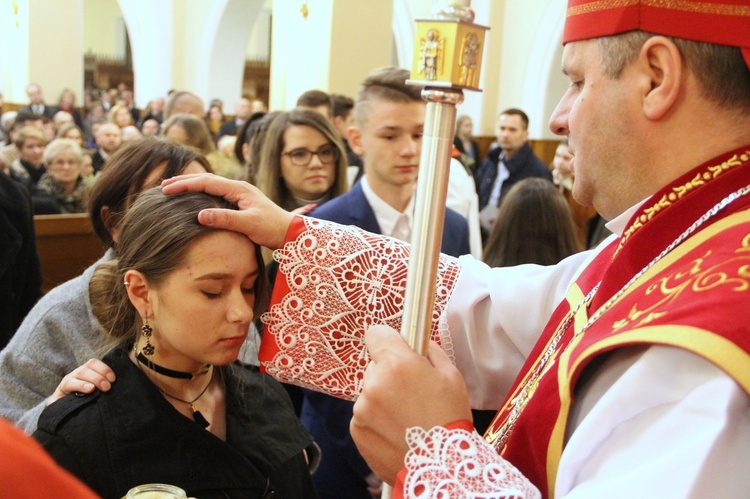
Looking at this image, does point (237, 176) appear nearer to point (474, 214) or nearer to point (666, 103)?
point (474, 214)

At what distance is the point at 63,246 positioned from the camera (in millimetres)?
5051

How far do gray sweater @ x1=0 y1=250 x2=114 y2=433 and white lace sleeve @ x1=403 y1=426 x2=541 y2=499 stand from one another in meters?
1.10

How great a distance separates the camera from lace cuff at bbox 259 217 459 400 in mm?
1701

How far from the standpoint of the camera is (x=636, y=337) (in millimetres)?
1015

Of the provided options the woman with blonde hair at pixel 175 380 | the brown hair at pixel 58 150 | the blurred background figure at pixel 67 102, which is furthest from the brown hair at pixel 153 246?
the blurred background figure at pixel 67 102

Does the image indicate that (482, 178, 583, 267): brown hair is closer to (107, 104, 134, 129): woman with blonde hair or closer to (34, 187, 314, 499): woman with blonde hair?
(34, 187, 314, 499): woman with blonde hair

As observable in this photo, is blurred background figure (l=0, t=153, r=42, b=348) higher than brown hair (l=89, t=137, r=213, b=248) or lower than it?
lower

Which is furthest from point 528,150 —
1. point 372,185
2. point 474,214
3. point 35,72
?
point 35,72

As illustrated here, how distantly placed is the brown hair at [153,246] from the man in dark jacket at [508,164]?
4553 millimetres

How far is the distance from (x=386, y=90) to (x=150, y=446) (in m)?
1.88

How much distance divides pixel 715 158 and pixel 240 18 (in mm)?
12625

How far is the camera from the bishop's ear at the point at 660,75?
1.15 metres

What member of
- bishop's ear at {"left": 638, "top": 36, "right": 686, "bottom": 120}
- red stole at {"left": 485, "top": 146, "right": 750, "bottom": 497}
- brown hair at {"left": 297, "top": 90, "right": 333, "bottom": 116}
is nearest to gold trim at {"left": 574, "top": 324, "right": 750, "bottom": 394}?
red stole at {"left": 485, "top": 146, "right": 750, "bottom": 497}

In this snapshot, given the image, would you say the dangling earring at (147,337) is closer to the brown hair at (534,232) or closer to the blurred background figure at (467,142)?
the brown hair at (534,232)
